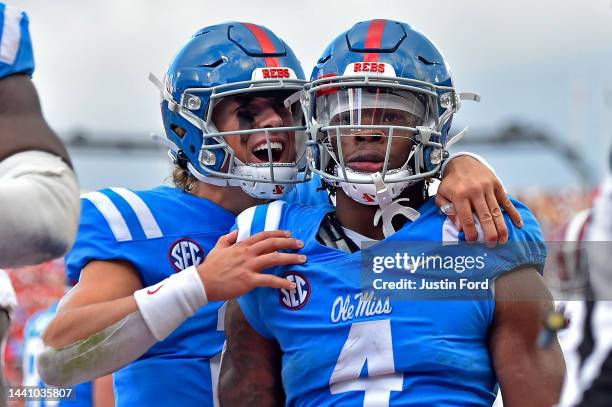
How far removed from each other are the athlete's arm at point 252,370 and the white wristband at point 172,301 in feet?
0.53

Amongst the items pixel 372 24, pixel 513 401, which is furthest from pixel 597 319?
pixel 372 24

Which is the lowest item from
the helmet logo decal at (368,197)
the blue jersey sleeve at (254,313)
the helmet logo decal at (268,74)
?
the blue jersey sleeve at (254,313)

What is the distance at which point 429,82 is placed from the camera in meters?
3.15

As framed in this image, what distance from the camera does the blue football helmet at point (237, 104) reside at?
350cm

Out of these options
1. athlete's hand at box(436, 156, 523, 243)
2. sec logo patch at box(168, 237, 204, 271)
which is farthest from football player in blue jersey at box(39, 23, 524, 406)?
athlete's hand at box(436, 156, 523, 243)

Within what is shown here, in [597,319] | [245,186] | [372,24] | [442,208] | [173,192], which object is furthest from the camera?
[173,192]

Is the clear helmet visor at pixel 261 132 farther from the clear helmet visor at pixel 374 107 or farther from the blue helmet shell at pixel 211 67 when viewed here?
the clear helmet visor at pixel 374 107

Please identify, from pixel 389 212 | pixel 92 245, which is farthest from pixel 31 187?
pixel 92 245

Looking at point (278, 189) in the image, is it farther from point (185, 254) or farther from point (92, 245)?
point (92, 245)

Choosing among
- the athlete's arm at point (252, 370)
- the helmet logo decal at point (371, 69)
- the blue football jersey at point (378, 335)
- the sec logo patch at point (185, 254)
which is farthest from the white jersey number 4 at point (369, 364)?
the sec logo patch at point (185, 254)

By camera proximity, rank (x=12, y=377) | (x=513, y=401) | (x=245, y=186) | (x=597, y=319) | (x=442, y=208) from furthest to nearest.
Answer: (x=12, y=377), (x=245, y=186), (x=442, y=208), (x=513, y=401), (x=597, y=319)

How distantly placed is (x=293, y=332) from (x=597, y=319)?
1.14 m

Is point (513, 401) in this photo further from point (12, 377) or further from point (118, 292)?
point (12, 377)

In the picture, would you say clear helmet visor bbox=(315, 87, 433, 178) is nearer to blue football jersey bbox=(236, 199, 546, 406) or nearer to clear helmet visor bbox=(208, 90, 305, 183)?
blue football jersey bbox=(236, 199, 546, 406)
